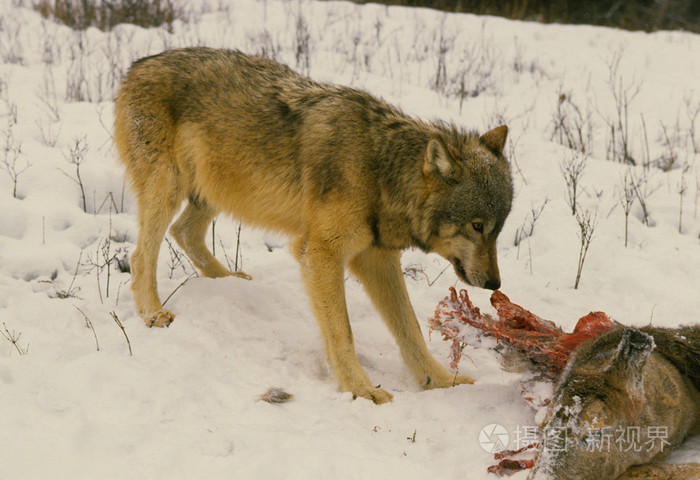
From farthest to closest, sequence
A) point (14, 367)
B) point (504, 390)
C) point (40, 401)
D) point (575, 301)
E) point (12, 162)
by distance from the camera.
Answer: point (12, 162) → point (575, 301) → point (504, 390) → point (14, 367) → point (40, 401)

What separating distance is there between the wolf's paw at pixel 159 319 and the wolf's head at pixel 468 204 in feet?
6.15

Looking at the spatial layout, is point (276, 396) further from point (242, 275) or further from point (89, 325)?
point (242, 275)

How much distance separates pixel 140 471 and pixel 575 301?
3.61 meters

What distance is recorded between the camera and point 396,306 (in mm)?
4504

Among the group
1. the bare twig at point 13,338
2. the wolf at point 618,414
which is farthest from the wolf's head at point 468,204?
the bare twig at point 13,338

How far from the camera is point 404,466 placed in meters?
2.96

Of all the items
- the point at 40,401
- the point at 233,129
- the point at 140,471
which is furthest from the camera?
the point at 233,129

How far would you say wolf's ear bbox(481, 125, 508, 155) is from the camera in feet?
14.0

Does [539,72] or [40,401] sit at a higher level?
[539,72]

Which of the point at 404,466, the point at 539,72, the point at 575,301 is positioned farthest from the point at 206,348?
the point at 539,72

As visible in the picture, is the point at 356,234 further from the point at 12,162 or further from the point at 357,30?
the point at 357,30

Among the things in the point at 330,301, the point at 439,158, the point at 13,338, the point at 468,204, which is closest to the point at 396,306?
the point at 330,301

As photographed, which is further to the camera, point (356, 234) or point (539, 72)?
point (539, 72)

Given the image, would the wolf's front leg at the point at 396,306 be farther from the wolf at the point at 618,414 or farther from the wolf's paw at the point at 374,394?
the wolf at the point at 618,414
